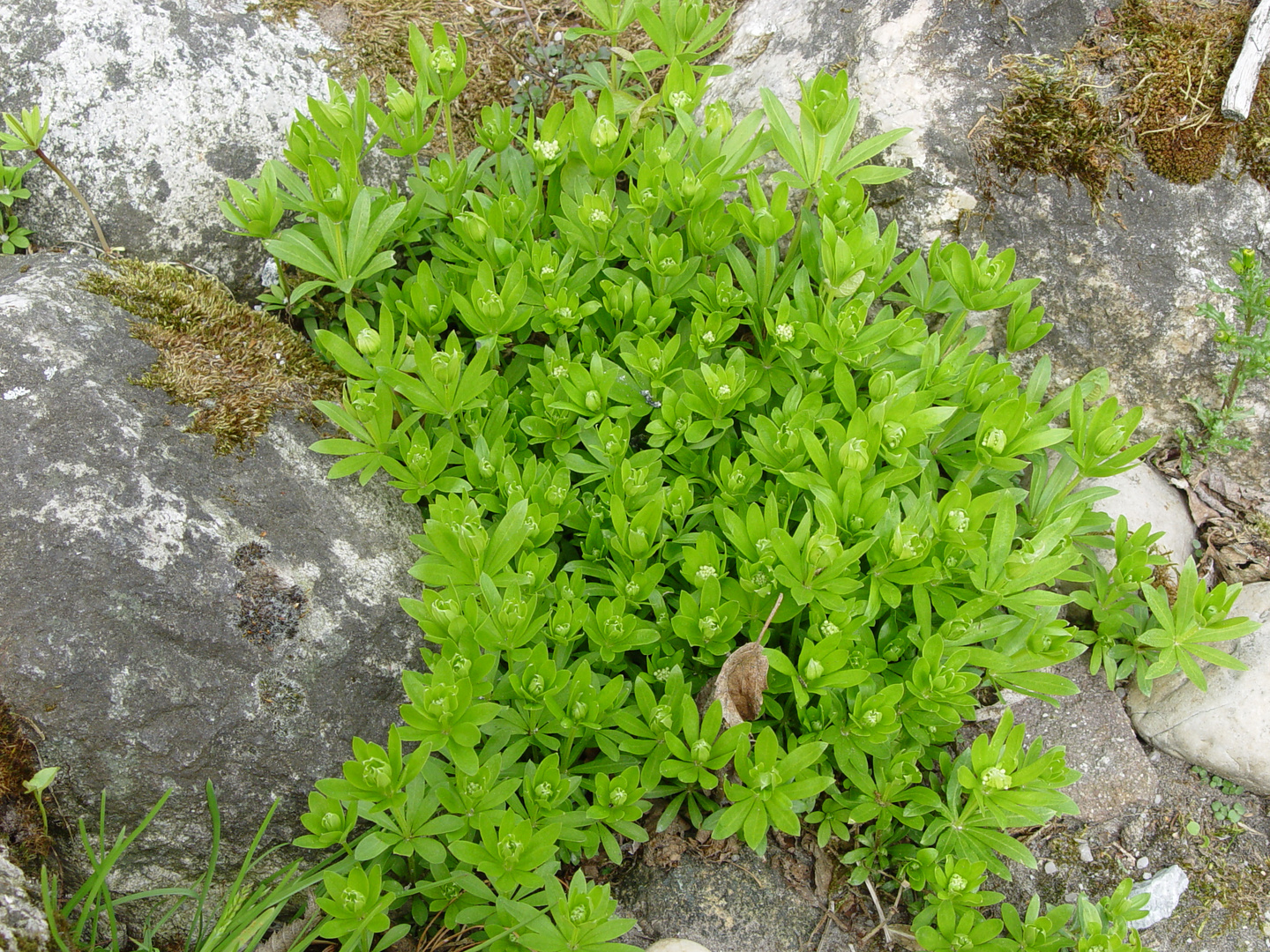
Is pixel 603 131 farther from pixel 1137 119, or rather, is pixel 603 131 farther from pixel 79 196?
pixel 1137 119

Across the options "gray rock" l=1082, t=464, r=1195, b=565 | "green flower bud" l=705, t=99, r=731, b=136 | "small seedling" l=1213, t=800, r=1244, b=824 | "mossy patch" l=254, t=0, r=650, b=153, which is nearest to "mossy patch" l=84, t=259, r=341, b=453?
"mossy patch" l=254, t=0, r=650, b=153

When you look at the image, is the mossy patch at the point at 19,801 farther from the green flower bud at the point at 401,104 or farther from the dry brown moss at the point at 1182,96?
the dry brown moss at the point at 1182,96

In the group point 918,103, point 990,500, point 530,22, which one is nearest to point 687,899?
point 990,500

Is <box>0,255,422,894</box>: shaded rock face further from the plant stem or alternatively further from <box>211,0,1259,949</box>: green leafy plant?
the plant stem

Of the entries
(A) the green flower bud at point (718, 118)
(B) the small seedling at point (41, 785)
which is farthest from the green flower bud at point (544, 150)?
(B) the small seedling at point (41, 785)

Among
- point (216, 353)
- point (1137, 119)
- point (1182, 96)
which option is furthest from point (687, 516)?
point (1182, 96)
